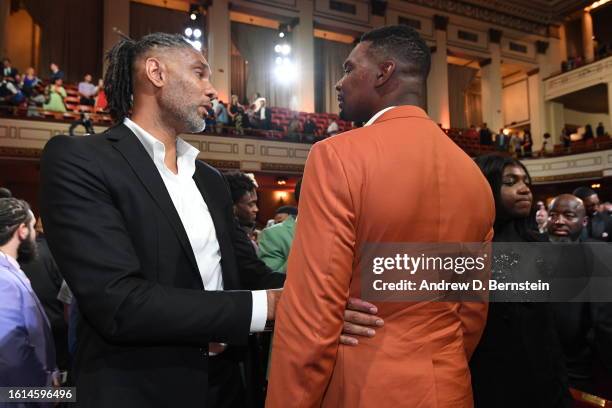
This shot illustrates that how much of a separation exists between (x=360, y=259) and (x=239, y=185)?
2364mm

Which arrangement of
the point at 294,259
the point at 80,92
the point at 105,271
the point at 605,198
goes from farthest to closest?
the point at 605,198
the point at 80,92
the point at 294,259
the point at 105,271

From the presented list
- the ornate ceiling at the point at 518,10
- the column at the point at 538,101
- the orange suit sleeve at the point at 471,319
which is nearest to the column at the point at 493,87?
the ornate ceiling at the point at 518,10

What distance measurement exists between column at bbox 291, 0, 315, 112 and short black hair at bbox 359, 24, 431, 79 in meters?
12.6

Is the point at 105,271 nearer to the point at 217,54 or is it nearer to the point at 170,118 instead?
the point at 170,118

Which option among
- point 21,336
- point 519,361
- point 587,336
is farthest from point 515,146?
point 21,336

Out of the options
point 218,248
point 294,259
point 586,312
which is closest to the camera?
point 294,259

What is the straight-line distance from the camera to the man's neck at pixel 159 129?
1380 millimetres

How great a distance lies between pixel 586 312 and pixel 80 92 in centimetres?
1022

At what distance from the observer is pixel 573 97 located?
1664 cm

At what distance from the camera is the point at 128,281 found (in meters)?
1.03

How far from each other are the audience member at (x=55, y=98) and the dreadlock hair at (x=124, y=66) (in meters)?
8.74

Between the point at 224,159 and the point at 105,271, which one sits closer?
the point at 105,271

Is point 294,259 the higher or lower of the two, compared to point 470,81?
lower

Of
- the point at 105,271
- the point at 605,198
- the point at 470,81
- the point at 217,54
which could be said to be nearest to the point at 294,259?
the point at 105,271
